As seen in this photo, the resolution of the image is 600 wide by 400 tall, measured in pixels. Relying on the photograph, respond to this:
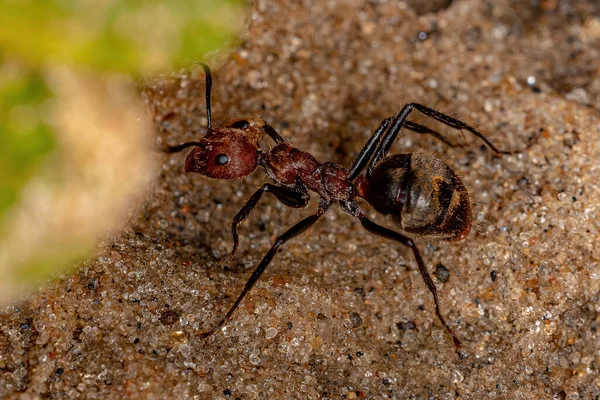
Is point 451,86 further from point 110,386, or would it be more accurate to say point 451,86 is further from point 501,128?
point 110,386

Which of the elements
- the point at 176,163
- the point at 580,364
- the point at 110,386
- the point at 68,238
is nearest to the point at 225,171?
the point at 176,163

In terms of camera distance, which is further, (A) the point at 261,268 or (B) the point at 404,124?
(B) the point at 404,124

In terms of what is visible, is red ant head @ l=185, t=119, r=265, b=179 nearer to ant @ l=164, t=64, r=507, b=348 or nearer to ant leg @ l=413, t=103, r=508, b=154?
ant @ l=164, t=64, r=507, b=348

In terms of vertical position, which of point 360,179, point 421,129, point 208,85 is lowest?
point 360,179

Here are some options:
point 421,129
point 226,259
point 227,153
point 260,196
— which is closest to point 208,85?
point 227,153

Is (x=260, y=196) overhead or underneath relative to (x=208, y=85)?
underneath

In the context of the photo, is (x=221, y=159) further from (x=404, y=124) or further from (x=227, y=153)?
(x=404, y=124)
